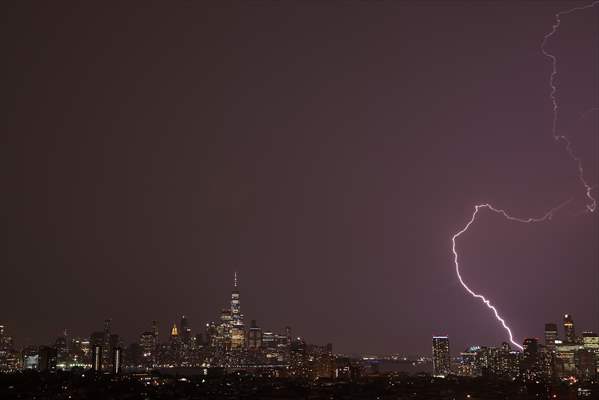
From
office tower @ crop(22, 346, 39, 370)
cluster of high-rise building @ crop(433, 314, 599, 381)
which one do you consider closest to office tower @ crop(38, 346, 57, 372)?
office tower @ crop(22, 346, 39, 370)

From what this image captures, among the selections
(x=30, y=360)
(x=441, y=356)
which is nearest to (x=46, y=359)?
(x=30, y=360)

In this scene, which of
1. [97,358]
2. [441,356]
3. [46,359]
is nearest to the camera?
[46,359]

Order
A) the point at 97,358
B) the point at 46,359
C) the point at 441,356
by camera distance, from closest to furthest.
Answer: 1. the point at 46,359
2. the point at 97,358
3. the point at 441,356

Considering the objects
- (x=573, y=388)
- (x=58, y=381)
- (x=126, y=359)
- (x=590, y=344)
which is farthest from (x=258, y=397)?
(x=126, y=359)

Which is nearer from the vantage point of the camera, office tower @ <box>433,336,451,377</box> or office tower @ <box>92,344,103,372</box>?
office tower @ <box>92,344,103,372</box>

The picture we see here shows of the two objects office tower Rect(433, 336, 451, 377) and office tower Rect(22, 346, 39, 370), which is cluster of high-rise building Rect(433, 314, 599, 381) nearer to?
office tower Rect(433, 336, 451, 377)

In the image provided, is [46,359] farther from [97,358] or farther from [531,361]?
[531,361]

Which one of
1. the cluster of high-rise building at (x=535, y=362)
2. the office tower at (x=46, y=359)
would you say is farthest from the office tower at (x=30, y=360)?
the cluster of high-rise building at (x=535, y=362)

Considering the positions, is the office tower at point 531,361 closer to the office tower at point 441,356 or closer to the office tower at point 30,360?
the office tower at point 441,356

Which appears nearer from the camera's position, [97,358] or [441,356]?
[97,358]
